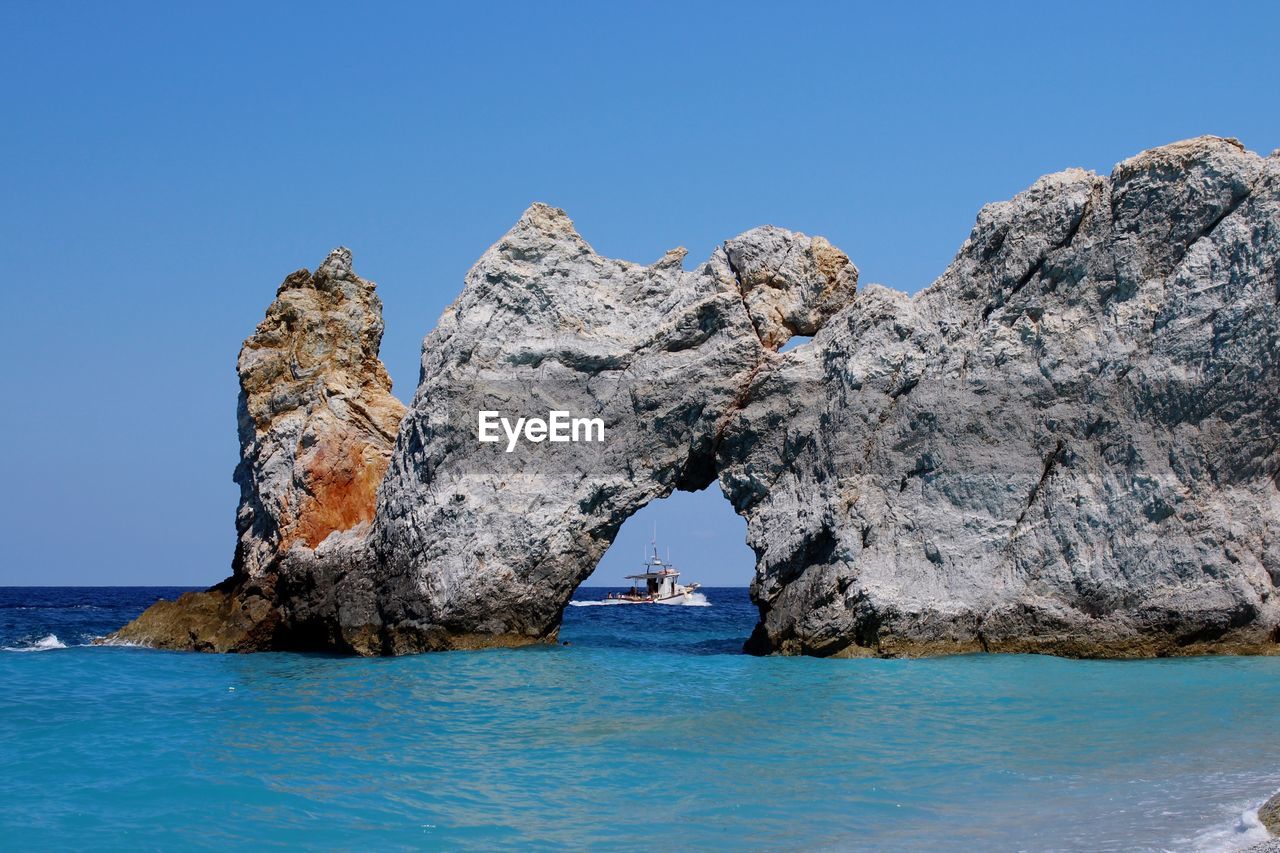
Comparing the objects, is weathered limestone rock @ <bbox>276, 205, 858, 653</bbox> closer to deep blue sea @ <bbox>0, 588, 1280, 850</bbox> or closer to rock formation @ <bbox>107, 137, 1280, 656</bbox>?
rock formation @ <bbox>107, 137, 1280, 656</bbox>

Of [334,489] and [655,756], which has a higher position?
[334,489]

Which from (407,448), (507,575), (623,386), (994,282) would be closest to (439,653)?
(507,575)

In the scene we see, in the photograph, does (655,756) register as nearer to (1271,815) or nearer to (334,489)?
(1271,815)

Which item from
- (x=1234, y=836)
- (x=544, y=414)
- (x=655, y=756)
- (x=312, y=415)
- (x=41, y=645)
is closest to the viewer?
(x=1234, y=836)

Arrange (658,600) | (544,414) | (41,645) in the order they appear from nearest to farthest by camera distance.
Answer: (544,414) → (41,645) → (658,600)

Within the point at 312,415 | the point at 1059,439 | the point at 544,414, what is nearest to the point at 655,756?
the point at 1059,439

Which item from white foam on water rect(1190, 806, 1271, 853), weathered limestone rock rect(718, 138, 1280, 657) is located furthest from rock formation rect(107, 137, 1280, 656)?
white foam on water rect(1190, 806, 1271, 853)

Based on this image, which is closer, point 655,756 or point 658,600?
point 655,756
